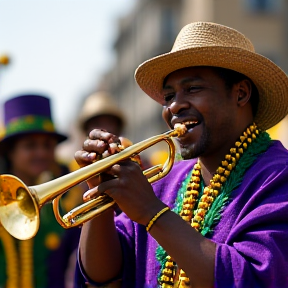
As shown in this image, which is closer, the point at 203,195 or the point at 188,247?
the point at 188,247

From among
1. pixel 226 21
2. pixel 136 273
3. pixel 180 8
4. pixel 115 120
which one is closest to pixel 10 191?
pixel 136 273

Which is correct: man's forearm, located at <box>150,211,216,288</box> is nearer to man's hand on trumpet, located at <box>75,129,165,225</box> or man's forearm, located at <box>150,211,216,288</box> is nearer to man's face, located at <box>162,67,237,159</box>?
man's hand on trumpet, located at <box>75,129,165,225</box>

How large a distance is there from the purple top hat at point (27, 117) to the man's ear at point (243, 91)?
2982 millimetres

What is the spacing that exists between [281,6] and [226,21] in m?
3.89

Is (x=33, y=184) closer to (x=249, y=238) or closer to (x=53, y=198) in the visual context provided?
(x=53, y=198)

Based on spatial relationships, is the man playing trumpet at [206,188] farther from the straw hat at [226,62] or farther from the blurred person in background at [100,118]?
the blurred person in background at [100,118]

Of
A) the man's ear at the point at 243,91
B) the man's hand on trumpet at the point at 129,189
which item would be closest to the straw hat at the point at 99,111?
the man's ear at the point at 243,91

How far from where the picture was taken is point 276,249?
10.6ft

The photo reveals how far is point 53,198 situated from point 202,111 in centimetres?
78

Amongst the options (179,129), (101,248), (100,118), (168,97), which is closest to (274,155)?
(179,129)

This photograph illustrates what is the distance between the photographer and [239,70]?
371cm

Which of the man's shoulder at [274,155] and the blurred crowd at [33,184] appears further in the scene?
the blurred crowd at [33,184]

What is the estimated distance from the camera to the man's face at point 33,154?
6309 mm

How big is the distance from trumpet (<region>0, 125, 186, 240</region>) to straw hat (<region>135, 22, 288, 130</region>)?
0.34 meters
